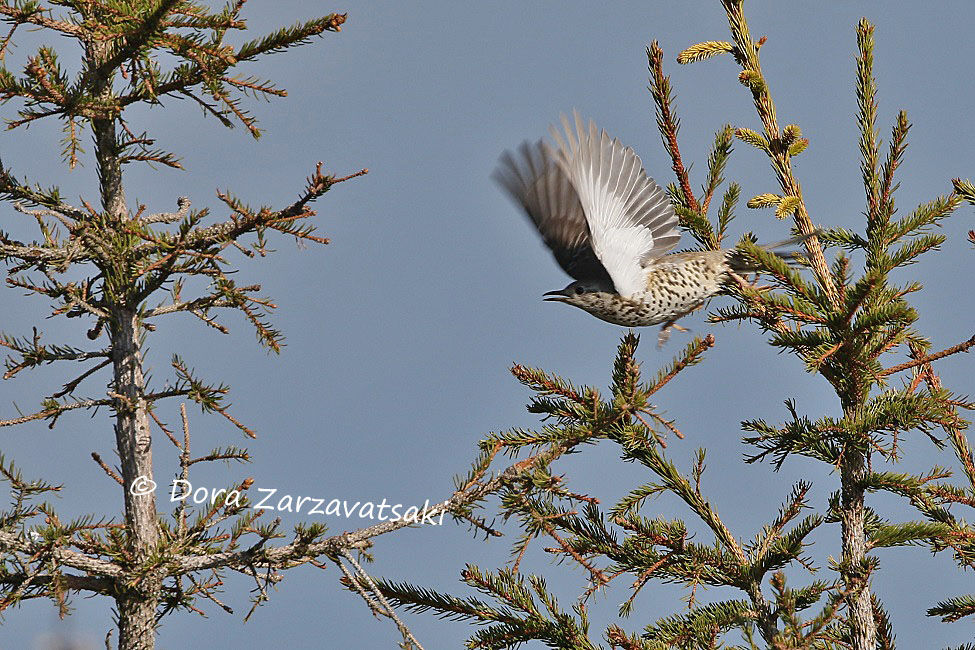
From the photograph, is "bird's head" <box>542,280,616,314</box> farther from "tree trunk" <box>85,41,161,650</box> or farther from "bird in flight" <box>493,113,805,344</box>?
"tree trunk" <box>85,41,161,650</box>

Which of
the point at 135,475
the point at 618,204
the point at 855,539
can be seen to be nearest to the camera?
the point at 855,539

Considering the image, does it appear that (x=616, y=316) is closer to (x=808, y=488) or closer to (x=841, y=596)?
(x=808, y=488)

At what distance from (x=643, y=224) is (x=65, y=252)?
9.66ft

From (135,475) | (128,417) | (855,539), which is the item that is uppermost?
(128,417)

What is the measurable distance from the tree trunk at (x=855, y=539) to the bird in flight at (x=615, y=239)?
3.88 feet

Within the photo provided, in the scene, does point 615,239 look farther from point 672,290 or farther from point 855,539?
point 855,539

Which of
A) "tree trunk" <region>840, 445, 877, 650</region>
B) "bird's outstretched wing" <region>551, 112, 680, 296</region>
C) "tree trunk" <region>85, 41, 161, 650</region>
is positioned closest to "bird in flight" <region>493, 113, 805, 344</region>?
"bird's outstretched wing" <region>551, 112, 680, 296</region>

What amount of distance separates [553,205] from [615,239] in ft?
1.26

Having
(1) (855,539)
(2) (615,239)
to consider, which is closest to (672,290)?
(2) (615,239)

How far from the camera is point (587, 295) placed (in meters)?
5.11

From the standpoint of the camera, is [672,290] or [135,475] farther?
[672,290]

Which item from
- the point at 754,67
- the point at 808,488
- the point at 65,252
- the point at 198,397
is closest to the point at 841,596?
the point at 808,488

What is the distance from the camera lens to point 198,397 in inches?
177

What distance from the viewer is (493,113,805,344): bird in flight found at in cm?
483
